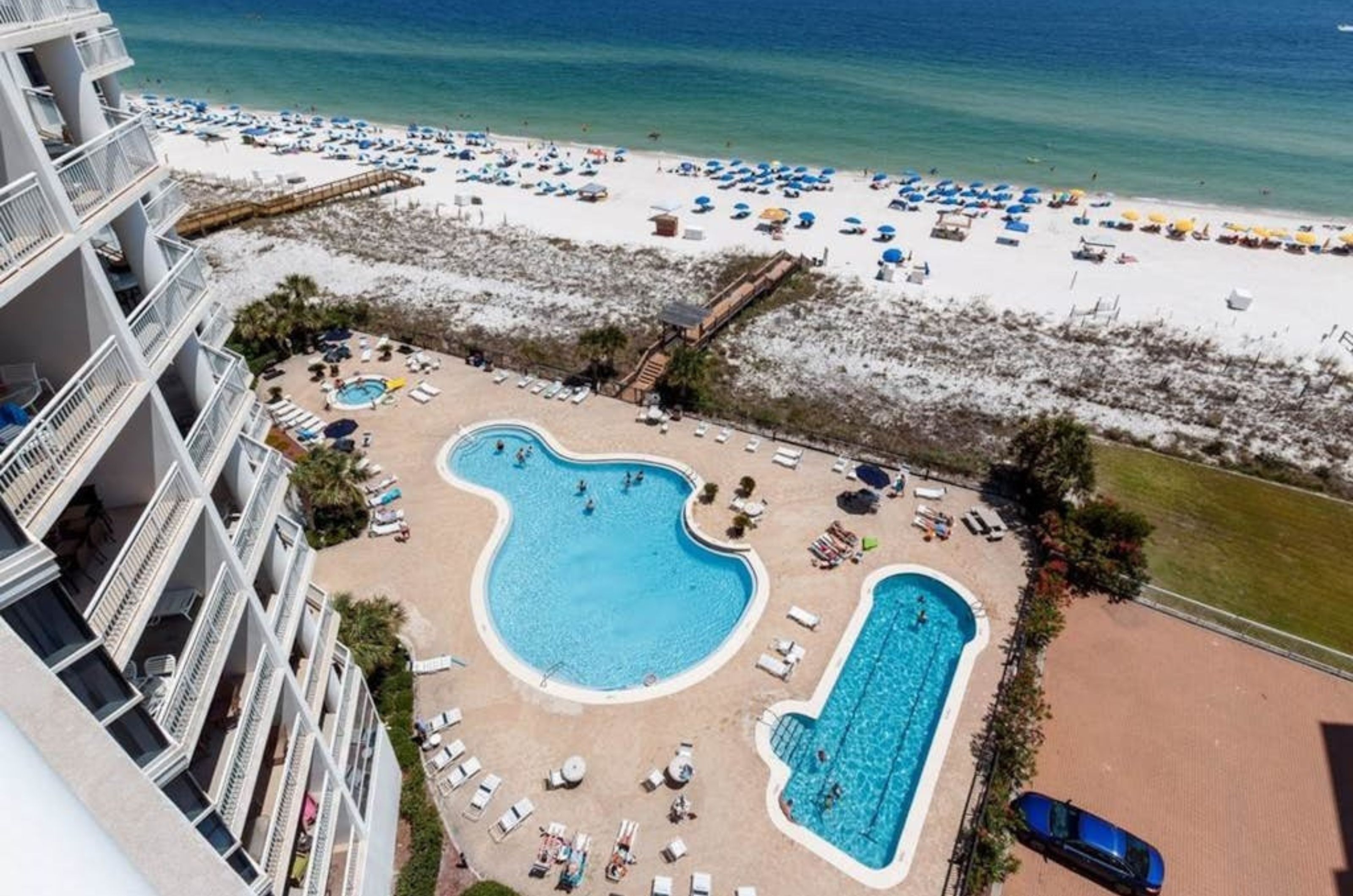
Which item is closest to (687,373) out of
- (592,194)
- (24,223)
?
(24,223)

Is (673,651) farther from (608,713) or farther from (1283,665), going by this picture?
→ (1283,665)

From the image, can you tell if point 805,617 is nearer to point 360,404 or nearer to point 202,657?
point 202,657

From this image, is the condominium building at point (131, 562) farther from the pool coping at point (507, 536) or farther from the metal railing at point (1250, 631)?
the metal railing at point (1250, 631)

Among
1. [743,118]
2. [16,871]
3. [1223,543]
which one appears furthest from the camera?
[743,118]

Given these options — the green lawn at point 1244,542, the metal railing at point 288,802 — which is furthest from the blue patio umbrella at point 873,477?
the metal railing at point 288,802

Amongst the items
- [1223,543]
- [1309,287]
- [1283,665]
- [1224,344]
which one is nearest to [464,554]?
[1283,665]

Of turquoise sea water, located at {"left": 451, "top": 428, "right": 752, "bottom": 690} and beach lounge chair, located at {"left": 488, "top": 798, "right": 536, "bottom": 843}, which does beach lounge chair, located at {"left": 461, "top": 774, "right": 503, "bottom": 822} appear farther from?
turquoise sea water, located at {"left": 451, "top": 428, "right": 752, "bottom": 690}
